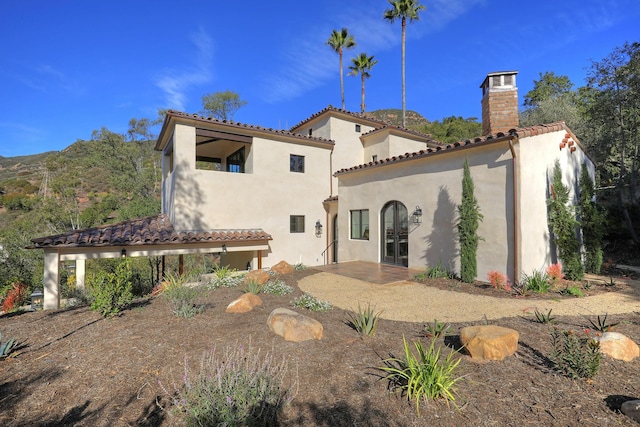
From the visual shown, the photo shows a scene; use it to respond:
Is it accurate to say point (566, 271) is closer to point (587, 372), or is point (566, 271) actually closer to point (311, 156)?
point (587, 372)

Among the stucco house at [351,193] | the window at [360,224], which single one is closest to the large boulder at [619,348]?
the stucco house at [351,193]

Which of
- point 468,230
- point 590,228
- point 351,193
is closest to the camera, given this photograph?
point 468,230

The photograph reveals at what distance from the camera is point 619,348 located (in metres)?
3.92

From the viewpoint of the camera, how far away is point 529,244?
8398 millimetres

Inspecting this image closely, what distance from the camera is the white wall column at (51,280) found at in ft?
25.2

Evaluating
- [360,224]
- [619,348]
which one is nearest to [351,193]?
[360,224]

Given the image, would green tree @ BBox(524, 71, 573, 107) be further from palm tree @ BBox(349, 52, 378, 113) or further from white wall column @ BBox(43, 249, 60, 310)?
white wall column @ BBox(43, 249, 60, 310)

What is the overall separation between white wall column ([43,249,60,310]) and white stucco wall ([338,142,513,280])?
10350 millimetres

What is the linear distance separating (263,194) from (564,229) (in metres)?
11.6

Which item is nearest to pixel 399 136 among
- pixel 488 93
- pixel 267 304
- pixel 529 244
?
pixel 488 93

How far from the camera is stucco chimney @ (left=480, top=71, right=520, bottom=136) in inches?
392

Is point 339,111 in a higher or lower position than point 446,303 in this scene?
higher

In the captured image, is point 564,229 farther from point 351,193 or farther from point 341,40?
point 341,40

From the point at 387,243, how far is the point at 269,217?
5732 millimetres
